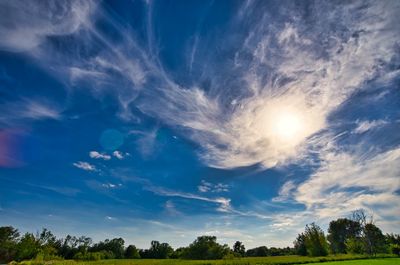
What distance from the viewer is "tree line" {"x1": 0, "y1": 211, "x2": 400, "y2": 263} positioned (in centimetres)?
6606

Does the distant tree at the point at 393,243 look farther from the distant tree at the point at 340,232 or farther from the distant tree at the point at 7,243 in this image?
the distant tree at the point at 7,243

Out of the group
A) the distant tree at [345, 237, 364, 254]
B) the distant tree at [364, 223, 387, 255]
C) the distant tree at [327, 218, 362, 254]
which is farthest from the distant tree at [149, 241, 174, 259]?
the distant tree at [327, 218, 362, 254]

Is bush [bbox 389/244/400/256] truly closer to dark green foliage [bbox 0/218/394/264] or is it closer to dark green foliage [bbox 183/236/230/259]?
dark green foliage [bbox 0/218/394/264]

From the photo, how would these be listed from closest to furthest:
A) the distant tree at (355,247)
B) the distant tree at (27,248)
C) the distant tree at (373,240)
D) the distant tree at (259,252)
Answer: the distant tree at (27,248) → the distant tree at (373,240) → the distant tree at (355,247) → the distant tree at (259,252)

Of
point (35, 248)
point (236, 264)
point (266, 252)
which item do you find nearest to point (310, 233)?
point (266, 252)

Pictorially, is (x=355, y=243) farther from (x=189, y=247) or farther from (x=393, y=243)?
(x=189, y=247)

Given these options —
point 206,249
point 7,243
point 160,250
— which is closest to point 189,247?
point 206,249

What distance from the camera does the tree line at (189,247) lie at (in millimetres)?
66062

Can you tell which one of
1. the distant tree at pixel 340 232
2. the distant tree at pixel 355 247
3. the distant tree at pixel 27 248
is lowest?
the distant tree at pixel 27 248

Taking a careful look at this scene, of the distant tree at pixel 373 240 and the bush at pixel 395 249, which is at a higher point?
the distant tree at pixel 373 240

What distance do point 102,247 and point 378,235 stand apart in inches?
3744

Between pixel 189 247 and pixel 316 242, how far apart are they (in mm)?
35035

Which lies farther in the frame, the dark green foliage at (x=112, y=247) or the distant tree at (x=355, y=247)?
the dark green foliage at (x=112, y=247)

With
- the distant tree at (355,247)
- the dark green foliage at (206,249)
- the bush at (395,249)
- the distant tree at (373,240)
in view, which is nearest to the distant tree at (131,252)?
the dark green foliage at (206,249)
